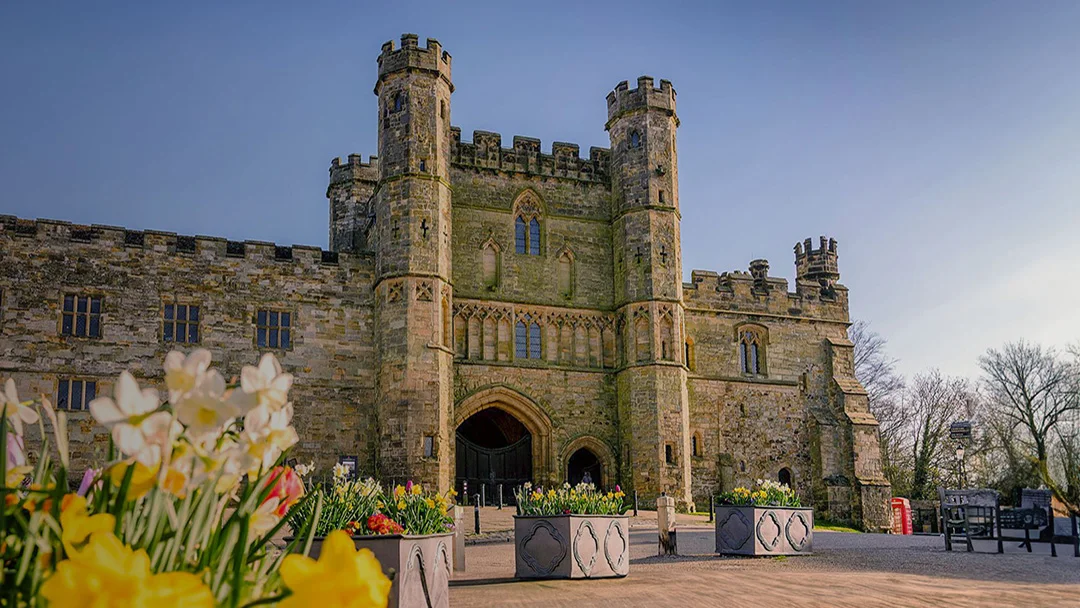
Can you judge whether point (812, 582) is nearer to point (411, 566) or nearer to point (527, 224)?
point (411, 566)

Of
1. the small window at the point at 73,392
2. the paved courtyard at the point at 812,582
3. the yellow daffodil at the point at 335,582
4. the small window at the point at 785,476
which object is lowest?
the paved courtyard at the point at 812,582

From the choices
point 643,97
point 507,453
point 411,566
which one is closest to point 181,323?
point 507,453

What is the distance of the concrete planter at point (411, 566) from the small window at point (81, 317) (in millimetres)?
19591

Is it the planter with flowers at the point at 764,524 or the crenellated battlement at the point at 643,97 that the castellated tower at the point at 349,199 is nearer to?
the crenellated battlement at the point at 643,97

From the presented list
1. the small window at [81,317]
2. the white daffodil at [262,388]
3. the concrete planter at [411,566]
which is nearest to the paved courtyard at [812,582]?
the concrete planter at [411,566]

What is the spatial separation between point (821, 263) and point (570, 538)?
28.2m

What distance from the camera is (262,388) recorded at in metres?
2.09

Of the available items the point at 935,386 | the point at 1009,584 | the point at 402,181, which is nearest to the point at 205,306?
the point at 402,181

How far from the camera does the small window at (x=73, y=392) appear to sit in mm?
25656

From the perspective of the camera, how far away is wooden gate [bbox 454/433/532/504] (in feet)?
97.7

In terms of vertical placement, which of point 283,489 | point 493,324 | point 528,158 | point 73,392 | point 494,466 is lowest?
point 283,489

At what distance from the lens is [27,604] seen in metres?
1.83

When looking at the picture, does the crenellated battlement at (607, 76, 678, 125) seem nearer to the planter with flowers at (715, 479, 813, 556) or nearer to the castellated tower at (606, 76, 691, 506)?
the castellated tower at (606, 76, 691, 506)

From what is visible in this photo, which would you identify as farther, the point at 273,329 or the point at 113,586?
the point at 273,329
